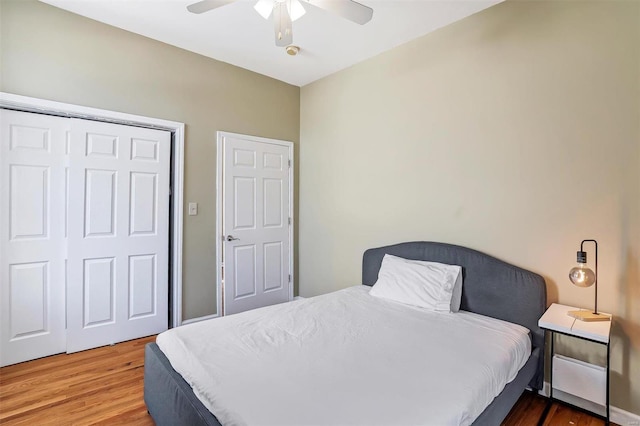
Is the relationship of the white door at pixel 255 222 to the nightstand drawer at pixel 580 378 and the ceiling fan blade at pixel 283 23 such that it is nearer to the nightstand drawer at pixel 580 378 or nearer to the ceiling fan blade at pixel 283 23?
the ceiling fan blade at pixel 283 23

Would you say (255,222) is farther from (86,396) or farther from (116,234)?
(86,396)

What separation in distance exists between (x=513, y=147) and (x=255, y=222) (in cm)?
260

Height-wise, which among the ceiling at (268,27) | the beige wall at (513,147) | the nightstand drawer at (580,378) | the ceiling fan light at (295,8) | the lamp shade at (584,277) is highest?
the ceiling at (268,27)

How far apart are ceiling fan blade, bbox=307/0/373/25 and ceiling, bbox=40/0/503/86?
0.64 m

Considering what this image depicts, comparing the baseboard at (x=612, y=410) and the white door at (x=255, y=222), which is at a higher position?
the white door at (x=255, y=222)

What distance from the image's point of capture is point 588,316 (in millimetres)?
1859

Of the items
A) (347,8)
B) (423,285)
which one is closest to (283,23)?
(347,8)

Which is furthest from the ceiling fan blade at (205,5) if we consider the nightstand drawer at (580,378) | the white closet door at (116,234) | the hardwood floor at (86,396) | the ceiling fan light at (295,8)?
the nightstand drawer at (580,378)

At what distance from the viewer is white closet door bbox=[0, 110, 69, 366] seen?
2.44 m

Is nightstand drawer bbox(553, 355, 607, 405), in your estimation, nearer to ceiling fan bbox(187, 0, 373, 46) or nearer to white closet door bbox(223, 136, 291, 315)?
ceiling fan bbox(187, 0, 373, 46)

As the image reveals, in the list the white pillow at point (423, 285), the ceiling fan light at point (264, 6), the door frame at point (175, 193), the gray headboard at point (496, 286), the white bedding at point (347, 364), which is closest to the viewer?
the white bedding at point (347, 364)

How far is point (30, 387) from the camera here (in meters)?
2.21

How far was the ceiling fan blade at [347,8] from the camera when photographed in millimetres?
1802

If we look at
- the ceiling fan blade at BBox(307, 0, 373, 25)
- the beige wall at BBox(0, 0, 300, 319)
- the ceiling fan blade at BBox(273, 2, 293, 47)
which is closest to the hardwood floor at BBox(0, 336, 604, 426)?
the beige wall at BBox(0, 0, 300, 319)
